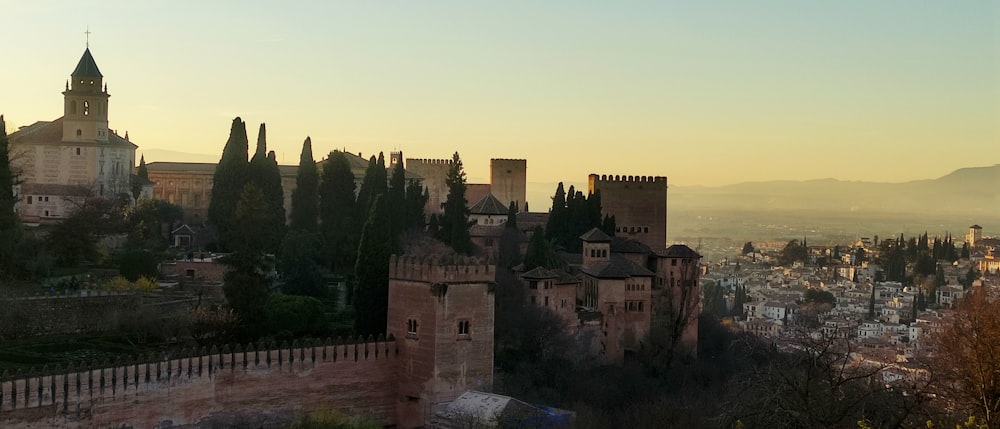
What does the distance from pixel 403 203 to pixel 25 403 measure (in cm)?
1703

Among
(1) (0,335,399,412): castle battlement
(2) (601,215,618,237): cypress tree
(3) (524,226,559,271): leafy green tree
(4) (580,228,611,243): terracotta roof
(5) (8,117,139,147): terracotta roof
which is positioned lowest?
(1) (0,335,399,412): castle battlement

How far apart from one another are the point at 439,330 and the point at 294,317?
410 cm

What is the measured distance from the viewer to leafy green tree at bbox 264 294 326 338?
76.7 feet

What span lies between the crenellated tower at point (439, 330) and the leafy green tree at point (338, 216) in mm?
9695

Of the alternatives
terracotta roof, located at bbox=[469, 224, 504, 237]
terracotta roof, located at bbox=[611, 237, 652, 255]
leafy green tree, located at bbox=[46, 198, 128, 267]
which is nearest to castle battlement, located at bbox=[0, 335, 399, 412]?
leafy green tree, located at bbox=[46, 198, 128, 267]

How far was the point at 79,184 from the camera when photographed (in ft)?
115

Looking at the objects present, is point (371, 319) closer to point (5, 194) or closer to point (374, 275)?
point (374, 275)

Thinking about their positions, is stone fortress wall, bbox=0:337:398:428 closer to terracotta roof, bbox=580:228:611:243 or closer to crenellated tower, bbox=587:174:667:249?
terracotta roof, bbox=580:228:611:243

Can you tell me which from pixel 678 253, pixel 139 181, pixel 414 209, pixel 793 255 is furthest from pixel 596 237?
pixel 793 255

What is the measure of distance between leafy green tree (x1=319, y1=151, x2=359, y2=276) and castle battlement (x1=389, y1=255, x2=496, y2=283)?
30.9 feet

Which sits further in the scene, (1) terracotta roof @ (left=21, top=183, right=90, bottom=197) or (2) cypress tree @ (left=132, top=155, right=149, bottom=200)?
(2) cypress tree @ (left=132, top=155, right=149, bottom=200)

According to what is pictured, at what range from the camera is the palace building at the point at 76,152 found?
114 feet

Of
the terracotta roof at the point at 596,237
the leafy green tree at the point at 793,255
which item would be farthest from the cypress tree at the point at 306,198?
the leafy green tree at the point at 793,255

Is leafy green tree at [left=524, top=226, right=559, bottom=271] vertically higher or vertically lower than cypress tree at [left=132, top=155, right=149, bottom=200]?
lower
